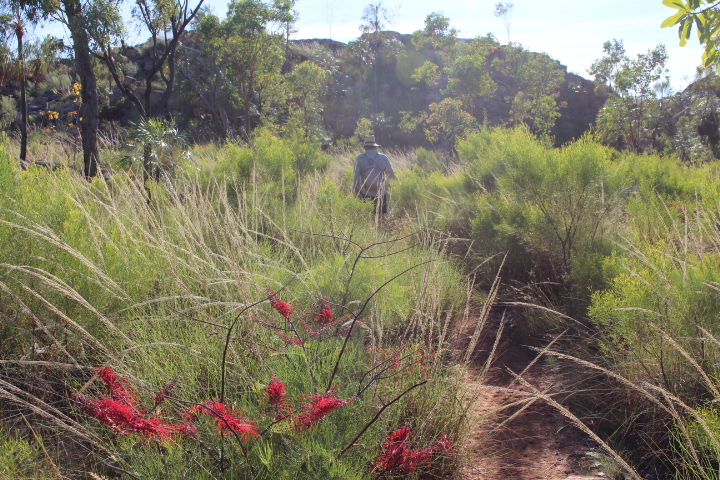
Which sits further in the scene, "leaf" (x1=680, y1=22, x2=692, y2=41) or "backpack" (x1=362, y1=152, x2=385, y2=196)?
"backpack" (x1=362, y1=152, x2=385, y2=196)

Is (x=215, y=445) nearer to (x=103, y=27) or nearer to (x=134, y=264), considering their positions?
(x=134, y=264)

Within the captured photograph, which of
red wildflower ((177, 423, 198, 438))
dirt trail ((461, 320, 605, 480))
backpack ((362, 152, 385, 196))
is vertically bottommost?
dirt trail ((461, 320, 605, 480))

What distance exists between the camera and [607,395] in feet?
9.77

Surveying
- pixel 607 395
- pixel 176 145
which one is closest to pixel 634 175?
pixel 607 395

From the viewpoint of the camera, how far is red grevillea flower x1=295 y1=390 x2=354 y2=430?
5.24ft

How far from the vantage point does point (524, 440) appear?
285 centimetres

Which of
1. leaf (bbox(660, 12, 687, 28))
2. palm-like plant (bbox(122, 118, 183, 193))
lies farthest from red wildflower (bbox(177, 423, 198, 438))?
palm-like plant (bbox(122, 118, 183, 193))

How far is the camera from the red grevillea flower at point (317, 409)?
5.24 feet

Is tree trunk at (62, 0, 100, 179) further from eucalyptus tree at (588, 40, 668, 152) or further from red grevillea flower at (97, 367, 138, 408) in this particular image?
eucalyptus tree at (588, 40, 668, 152)

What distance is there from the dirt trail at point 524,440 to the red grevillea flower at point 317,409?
2.41ft

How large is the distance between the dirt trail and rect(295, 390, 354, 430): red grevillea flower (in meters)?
0.73

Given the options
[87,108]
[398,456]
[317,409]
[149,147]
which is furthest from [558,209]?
[87,108]

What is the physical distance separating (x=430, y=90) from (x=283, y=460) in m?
47.2

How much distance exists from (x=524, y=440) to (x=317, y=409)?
5.81ft
